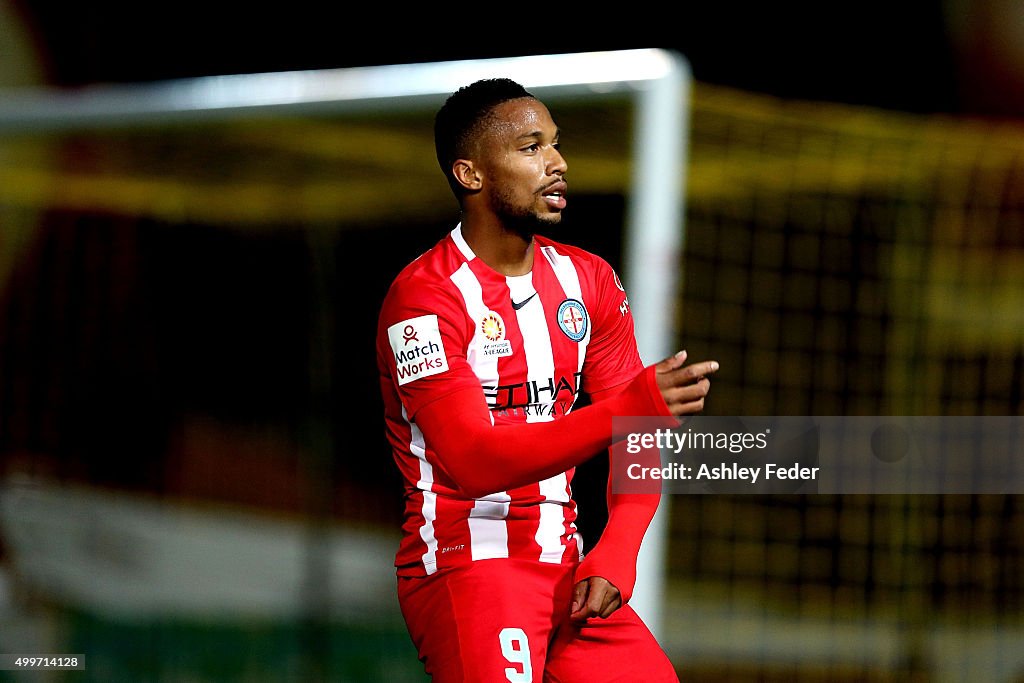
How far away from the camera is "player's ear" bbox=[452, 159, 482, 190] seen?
8.39ft

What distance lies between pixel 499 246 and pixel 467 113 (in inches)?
11.1

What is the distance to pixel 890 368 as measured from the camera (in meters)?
7.01

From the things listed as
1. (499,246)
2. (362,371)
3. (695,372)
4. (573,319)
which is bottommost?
(695,372)

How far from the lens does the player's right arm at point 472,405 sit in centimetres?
213

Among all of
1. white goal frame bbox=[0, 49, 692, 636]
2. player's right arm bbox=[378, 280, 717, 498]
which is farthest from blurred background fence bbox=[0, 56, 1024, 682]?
player's right arm bbox=[378, 280, 717, 498]

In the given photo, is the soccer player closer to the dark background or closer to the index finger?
the index finger

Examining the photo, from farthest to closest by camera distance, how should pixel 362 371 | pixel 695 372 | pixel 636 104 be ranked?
pixel 362 371, pixel 636 104, pixel 695 372

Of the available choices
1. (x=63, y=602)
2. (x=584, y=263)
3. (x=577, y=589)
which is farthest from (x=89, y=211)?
(x=577, y=589)

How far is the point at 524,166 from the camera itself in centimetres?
249

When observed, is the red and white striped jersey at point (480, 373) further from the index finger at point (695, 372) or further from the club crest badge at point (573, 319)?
the index finger at point (695, 372)

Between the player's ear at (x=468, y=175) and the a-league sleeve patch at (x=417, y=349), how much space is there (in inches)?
12.5

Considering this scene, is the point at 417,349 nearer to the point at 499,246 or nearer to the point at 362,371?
the point at 499,246

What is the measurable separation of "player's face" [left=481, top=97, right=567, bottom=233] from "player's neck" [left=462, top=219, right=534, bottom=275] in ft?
0.15

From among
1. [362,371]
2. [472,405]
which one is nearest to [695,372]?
[472,405]
